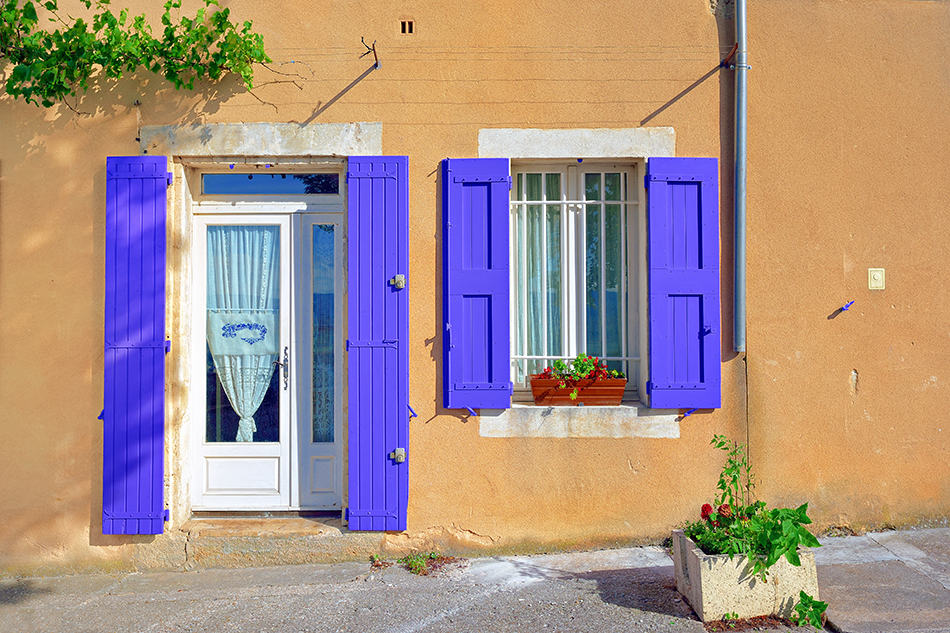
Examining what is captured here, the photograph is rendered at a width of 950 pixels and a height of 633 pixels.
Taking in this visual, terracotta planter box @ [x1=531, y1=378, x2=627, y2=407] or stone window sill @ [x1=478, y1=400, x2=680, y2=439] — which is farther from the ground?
terracotta planter box @ [x1=531, y1=378, x2=627, y2=407]

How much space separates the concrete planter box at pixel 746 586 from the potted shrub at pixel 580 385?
121cm

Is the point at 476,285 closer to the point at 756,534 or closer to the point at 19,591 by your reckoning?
the point at 756,534

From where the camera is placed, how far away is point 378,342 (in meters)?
4.32

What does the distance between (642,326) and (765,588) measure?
1.69m

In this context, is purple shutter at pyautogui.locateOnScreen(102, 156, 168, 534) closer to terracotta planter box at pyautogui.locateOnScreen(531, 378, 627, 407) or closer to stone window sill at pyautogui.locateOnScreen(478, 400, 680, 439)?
stone window sill at pyautogui.locateOnScreen(478, 400, 680, 439)

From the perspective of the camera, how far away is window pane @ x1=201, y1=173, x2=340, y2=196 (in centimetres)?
460

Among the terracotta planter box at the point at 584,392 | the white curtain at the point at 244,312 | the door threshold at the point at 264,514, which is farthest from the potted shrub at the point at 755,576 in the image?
the white curtain at the point at 244,312

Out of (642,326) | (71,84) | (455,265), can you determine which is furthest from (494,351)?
(71,84)

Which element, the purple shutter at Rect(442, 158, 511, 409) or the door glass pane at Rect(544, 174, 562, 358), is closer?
the purple shutter at Rect(442, 158, 511, 409)

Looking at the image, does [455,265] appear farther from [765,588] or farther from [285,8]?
[765,588]

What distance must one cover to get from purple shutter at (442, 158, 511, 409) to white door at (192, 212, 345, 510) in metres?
0.75

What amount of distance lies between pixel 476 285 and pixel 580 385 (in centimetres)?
88

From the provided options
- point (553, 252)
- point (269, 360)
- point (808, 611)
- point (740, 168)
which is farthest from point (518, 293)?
point (808, 611)

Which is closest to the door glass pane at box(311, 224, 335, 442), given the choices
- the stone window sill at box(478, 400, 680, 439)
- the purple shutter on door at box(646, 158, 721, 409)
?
the stone window sill at box(478, 400, 680, 439)
